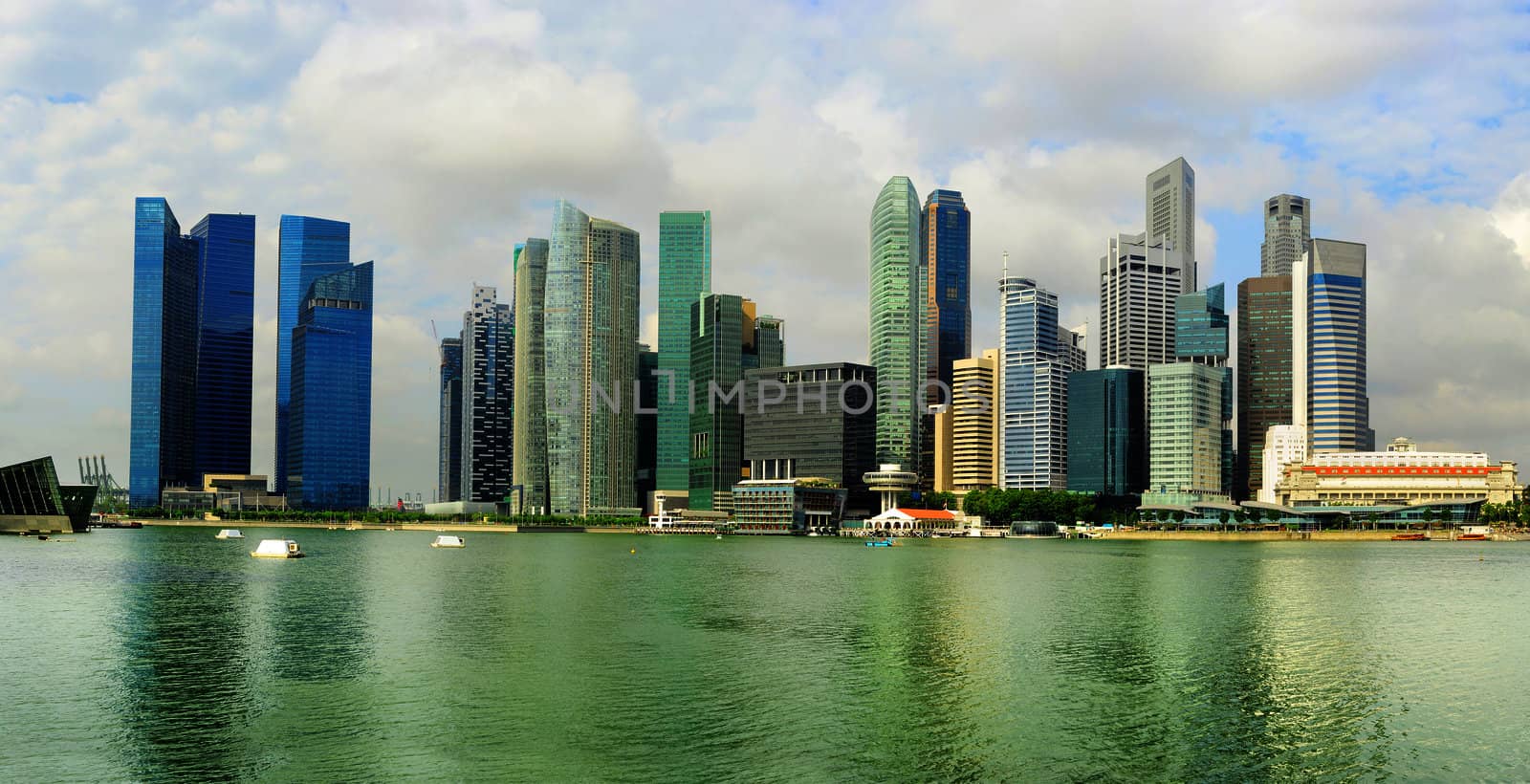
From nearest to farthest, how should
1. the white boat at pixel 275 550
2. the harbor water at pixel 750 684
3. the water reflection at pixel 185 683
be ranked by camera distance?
the water reflection at pixel 185 683 → the harbor water at pixel 750 684 → the white boat at pixel 275 550

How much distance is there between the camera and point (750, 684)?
2296 inches

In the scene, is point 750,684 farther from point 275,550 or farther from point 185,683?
point 275,550

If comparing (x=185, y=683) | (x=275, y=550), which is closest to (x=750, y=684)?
(x=185, y=683)

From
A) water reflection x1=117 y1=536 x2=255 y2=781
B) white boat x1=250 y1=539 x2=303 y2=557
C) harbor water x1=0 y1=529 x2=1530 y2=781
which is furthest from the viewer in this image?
white boat x1=250 y1=539 x2=303 y2=557

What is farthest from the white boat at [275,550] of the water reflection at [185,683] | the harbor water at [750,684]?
the water reflection at [185,683]

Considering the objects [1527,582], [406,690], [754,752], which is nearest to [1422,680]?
[754,752]

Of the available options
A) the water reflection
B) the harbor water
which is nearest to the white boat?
the harbor water

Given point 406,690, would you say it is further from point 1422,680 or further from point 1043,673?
point 1422,680

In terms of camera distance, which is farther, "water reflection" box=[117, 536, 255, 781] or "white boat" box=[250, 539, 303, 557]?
"white boat" box=[250, 539, 303, 557]

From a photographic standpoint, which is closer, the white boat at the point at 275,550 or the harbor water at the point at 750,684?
the harbor water at the point at 750,684

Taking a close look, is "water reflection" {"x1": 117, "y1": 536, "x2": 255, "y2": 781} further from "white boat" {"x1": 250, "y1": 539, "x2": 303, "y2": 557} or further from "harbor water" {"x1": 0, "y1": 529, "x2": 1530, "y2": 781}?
"white boat" {"x1": 250, "y1": 539, "x2": 303, "y2": 557}

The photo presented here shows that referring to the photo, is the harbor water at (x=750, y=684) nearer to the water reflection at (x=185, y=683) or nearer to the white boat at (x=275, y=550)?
the water reflection at (x=185, y=683)

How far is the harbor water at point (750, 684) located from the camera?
43438 millimetres

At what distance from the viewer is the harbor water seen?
43438mm
